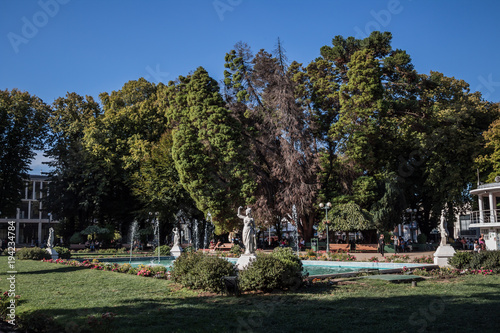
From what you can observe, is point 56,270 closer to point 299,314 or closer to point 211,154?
point 299,314

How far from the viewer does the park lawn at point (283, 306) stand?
25.8 ft

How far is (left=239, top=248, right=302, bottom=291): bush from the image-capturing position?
37.8 ft

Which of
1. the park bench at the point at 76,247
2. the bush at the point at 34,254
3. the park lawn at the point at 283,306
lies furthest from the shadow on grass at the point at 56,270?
the park bench at the point at 76,247

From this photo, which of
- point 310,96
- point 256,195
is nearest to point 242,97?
point 310,96

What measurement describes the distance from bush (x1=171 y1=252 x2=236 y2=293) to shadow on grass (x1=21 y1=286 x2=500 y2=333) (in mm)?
751

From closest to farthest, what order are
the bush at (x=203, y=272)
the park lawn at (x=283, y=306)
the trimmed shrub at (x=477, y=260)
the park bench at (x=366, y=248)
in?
the park lawn at (x=283, y=306), the bush at (x=203, y=272), the trimmed shrub at (x=477, y=260), the park bench at (x=366, y=248)

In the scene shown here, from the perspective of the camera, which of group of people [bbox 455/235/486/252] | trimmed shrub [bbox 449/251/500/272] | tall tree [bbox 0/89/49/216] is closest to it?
trimmed shrub [bbox 449/251/500/272]

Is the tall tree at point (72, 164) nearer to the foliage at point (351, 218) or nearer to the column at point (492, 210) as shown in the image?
the foliage at point (351, 218)

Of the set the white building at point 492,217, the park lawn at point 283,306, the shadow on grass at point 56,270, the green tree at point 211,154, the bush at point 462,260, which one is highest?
the green tree at point 211,154

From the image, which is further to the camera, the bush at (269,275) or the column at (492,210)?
the column at (492,210)

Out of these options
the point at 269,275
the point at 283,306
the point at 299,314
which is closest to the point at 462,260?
the point at 269,275

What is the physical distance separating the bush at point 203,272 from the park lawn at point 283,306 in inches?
13.2

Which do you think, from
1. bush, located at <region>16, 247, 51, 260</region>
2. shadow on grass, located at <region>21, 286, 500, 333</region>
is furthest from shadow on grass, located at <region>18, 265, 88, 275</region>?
shadow on grass, located at <region>21, 286, 500, 333</region>

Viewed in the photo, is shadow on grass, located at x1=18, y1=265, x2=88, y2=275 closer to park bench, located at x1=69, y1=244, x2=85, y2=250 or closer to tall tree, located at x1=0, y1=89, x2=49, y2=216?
park bench, located at x1=69, y1=244, x2=85, y2=250
